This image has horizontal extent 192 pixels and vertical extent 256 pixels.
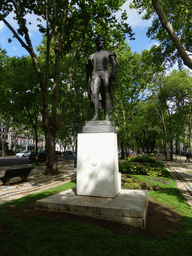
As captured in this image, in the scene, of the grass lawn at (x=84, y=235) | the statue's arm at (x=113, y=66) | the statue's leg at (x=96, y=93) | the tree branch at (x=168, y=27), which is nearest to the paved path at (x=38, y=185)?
the grass lawn at (x=84, y=235)

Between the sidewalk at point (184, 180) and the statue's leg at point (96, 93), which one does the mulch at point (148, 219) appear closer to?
the sidewalk at point (184, 180)

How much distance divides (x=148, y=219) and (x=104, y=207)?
1.22 meters

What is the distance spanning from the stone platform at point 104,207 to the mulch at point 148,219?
10 cm

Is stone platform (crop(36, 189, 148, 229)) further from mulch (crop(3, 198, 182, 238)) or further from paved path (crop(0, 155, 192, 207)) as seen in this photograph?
paved path (crop(0, 155, 192, 207))

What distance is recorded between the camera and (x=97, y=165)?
498cm

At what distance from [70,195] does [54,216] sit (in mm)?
1101

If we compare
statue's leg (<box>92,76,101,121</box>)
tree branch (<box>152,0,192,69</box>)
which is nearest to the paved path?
statue's leg (<box>92,76,101,121</box>)

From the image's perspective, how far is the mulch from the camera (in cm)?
362

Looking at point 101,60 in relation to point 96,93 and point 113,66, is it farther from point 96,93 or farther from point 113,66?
point 96,93

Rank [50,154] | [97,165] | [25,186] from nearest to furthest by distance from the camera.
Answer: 1. [97,165]
2. [25,186]
3. [50,154]

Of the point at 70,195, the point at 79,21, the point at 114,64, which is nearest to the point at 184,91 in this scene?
the point at 79,21

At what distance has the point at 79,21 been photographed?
43.8 feet

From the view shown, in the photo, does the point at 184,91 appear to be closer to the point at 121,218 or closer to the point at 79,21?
the point at 79,21

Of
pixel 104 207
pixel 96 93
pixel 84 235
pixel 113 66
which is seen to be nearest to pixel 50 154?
pixel 96 93
